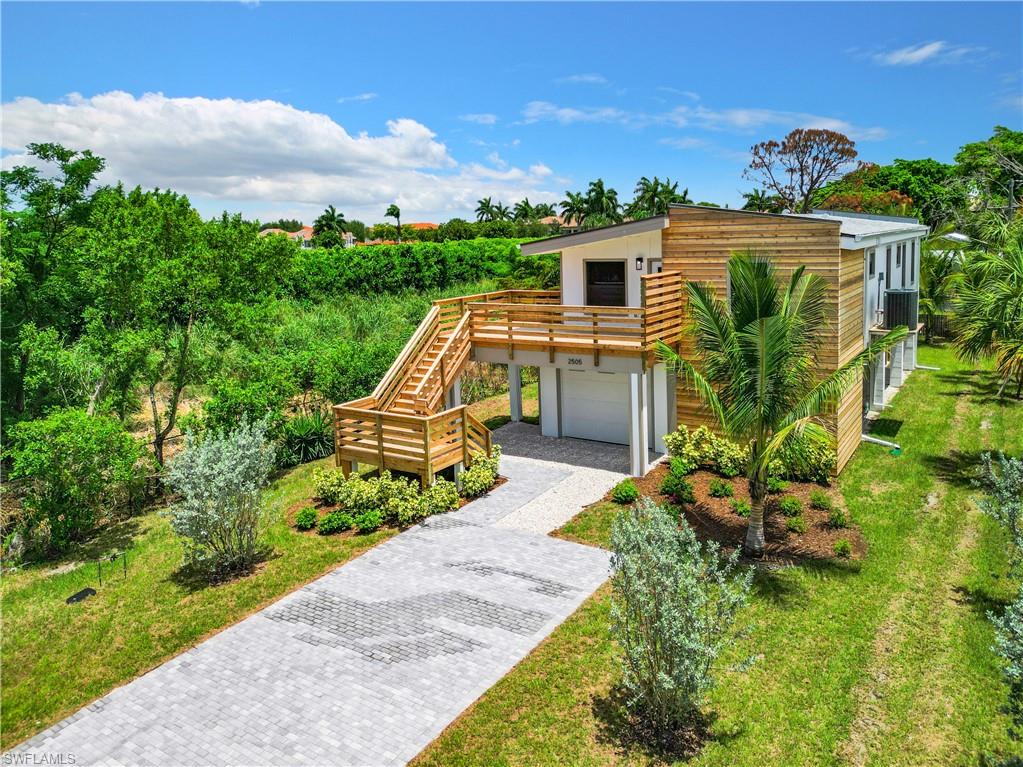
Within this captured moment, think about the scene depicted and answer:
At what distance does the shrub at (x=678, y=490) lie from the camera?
15.7 m

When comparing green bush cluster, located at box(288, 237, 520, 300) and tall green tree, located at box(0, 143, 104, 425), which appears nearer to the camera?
tall green tree, located at box(0, 143, 104, 425)

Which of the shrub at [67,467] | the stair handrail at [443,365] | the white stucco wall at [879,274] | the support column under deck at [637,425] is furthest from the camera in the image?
the white stucco wall at [879,274]

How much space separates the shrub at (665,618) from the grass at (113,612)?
685 centimetres

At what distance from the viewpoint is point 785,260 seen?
1669 centimetres

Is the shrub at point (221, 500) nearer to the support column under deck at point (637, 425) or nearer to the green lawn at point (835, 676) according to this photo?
the green lawn at point (835, 676)

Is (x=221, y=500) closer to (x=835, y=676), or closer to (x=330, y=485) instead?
(x=330, y=485)

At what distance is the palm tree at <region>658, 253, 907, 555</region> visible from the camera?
1179cm

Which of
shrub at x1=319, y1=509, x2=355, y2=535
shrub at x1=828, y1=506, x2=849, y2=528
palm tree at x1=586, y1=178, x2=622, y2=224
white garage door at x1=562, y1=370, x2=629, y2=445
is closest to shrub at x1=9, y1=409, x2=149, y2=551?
shrub at x1=319, y1=509, x2=355, y2=535

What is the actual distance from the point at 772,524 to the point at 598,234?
8682mm

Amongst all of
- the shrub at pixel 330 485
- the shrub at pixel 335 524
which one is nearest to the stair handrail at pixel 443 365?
the shrub at pixel 330 485

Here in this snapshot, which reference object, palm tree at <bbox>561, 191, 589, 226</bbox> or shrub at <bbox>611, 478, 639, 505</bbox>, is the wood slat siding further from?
palm tree at <bbox>561, 191, 589, 226</bbox>

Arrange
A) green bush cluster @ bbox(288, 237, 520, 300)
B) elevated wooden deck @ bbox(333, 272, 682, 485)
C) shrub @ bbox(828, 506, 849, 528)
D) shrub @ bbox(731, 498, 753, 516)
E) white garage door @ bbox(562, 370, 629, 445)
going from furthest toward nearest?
green bush cluster @ bbox(288, 237, 520, 300) < white garage door @ bbox(562, 370, 629, 445) < elevated wooden deck @ bbox(333, 272, 682, 485) < shrub @ bbox(731, 498, 753, 516) < shrub @ bbox(828, 506, 849, 528)

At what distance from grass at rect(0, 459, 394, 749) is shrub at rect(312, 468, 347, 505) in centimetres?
122

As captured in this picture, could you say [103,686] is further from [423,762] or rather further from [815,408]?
[815,408]
